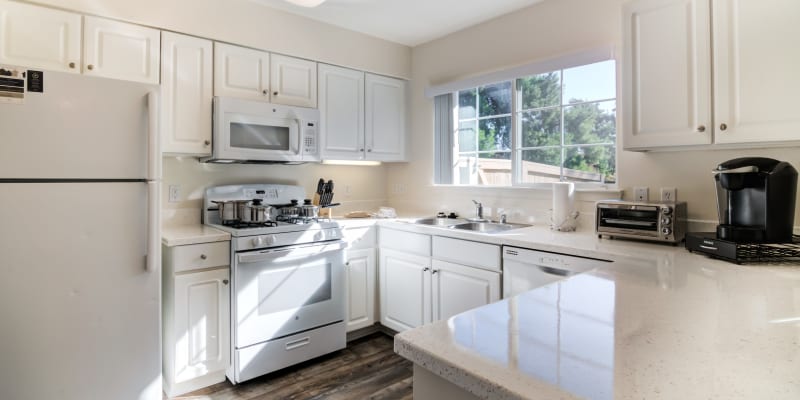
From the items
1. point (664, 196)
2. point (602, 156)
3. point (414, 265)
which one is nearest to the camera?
point (664, 196)

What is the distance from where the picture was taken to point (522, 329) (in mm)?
846

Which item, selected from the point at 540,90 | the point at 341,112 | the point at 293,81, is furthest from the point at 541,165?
the point at 293,81

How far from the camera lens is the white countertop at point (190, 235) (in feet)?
7.21

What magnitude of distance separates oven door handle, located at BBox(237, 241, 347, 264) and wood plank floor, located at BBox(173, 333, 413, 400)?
2.41ft

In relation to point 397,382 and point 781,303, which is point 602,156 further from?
point 397,382

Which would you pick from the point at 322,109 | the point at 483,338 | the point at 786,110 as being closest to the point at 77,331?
the point at 483,338

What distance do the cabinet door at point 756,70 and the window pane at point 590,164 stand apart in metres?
0.72

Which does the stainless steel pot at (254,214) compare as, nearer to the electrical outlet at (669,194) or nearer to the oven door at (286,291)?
the oven door at (286,291)

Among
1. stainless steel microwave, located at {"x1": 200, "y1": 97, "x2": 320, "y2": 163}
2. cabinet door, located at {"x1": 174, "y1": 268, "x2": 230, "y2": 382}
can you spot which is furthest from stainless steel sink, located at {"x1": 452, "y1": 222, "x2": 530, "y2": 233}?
cabinet door, located at {"x1": 174, "y1": 268, "x2": 230, "y2": 382}

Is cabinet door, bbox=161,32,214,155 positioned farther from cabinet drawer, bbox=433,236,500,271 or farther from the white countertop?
cabinet drawer, bbox=433,236,500,271

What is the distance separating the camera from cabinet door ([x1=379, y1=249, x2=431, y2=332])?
8.95ft

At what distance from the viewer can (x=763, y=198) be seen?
5.23ft

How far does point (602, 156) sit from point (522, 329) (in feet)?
6.69

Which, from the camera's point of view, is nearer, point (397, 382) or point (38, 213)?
point (38, 213)
